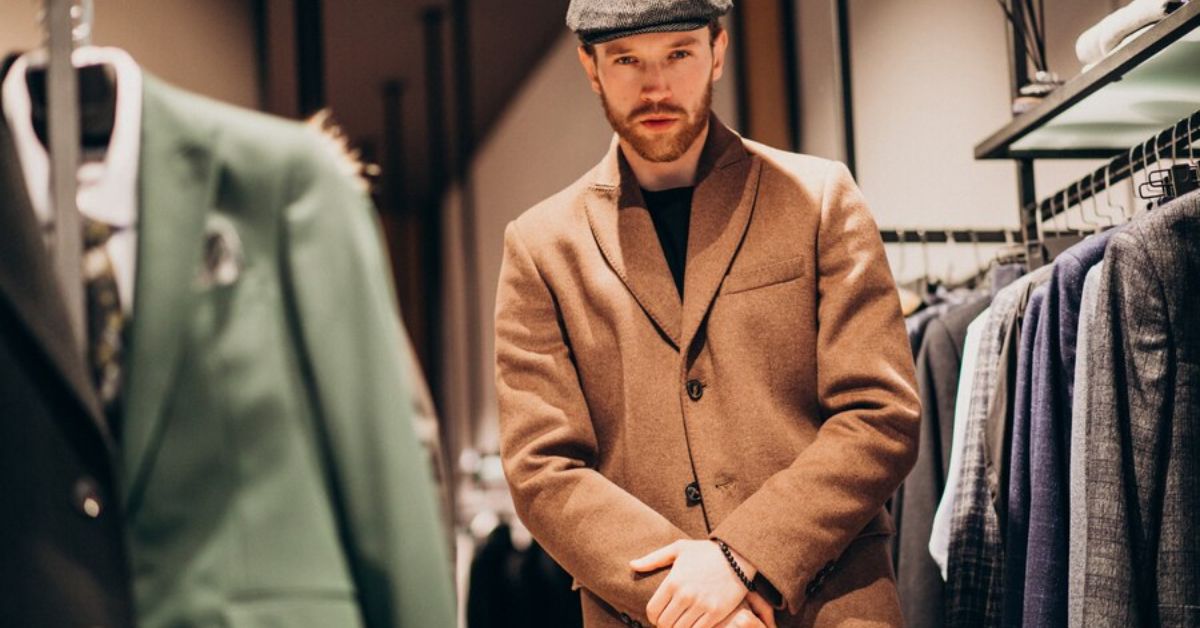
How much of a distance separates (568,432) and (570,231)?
0.31m

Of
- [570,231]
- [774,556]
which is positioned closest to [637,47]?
→ [570,231]

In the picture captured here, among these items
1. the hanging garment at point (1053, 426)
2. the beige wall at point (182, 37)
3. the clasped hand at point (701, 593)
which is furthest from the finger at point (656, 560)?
the beige wall at point (182, 37)

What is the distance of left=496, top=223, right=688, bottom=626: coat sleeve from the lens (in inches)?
72.1

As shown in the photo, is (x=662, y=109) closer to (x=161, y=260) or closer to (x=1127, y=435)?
(x=1127, y=435)

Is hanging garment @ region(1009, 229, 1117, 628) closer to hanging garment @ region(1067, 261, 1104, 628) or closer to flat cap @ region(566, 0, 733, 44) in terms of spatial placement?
hanging garment @ region(1067, 261, 1104, 628)

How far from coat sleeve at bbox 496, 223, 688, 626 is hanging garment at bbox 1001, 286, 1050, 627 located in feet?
2.07

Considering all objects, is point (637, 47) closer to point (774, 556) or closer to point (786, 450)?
point (786, 450)

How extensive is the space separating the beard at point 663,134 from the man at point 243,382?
76 centimetres

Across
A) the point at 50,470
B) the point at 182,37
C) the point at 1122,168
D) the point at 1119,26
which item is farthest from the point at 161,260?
the point at 182,37

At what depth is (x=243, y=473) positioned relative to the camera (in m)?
1.17

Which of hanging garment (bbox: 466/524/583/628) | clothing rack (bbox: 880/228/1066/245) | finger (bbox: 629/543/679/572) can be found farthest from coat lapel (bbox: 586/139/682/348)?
hanging garment (bbox: 466/524/583/628)

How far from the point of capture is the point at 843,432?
1812mm

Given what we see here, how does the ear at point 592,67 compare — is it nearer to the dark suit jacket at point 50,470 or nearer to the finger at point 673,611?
the finger at point 673,611

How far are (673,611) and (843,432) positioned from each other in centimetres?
31
